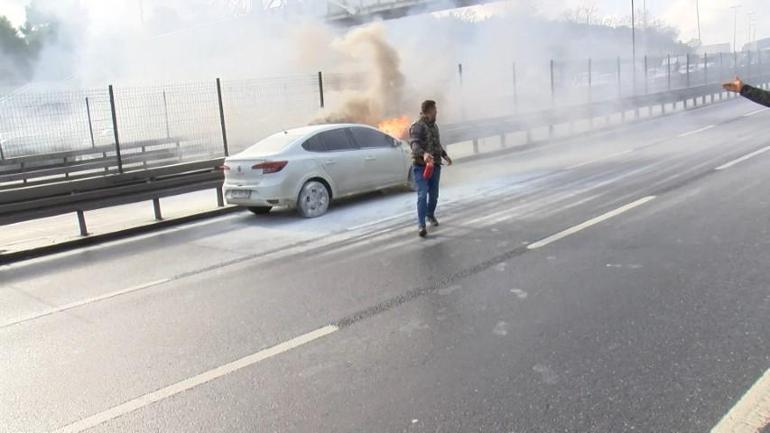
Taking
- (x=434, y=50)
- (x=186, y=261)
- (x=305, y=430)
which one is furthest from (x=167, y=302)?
(x=434, y=50)

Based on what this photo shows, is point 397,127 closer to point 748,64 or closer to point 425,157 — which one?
point 425,157

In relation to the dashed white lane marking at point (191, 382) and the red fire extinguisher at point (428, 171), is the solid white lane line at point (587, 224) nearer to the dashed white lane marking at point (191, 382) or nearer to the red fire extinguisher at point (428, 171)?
the red fire extinguisher at point (428, 171)

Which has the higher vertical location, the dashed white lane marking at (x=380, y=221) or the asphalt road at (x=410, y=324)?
the dashed white lane marking at (x=380, y=221)

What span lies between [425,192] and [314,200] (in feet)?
8.18

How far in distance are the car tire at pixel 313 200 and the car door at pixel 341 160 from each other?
278 millimetres

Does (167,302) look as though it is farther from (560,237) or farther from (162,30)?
(162,30)

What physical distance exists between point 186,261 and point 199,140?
565 inches

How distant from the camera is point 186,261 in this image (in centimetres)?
727

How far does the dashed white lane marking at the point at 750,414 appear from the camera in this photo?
9.80 feet

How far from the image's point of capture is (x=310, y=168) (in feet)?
31.6

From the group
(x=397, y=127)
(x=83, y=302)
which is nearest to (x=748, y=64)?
(x=397, y=127)

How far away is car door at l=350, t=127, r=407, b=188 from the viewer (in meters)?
10.6

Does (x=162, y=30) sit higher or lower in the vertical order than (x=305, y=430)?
higher

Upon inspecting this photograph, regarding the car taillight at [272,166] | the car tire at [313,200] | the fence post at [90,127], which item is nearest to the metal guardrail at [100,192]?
the car taillight at [272,166]
